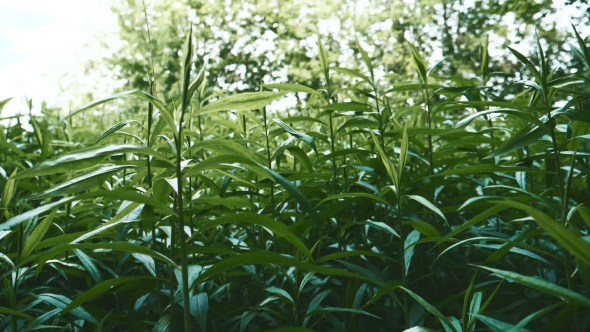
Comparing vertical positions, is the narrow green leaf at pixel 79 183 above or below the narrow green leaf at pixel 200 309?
above

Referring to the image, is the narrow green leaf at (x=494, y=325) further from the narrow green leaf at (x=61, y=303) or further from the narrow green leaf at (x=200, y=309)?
the narrow green leaf at (x=61, y=303)

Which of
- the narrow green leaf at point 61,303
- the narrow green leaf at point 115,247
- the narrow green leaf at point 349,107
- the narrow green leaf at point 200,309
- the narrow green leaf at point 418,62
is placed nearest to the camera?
the narrow green leaf at point 115,247

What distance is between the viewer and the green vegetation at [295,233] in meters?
1.10

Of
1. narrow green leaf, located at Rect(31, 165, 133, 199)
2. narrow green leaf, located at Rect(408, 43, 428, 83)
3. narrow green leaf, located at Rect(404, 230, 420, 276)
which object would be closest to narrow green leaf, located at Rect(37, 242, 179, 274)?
narrow green leaf, located at Rect(31, 165, 133, 199)

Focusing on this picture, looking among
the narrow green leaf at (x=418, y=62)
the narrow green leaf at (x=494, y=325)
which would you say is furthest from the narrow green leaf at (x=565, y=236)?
the narrow green leaf at (x=418, y=62)

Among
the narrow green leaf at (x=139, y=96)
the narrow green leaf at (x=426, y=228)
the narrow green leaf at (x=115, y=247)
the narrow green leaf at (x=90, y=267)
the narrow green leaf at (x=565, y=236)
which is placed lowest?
the narrow green leaf at (x=90, y=267)

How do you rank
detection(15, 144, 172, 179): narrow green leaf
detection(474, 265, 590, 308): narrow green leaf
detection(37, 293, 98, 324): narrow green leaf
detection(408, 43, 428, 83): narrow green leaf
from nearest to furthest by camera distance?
detection(474, 265, 590, 308): narrow green leaf < detection(15, 144, 172, 179): narrow green leaf < detection(37, 293, 98, 324): narrow green leaf < detection(408, 43, 428, 83): narrow green leaf

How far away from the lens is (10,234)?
167 centimetres

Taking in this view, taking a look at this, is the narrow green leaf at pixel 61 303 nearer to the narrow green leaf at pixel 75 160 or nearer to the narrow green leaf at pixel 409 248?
the narrow green leaf at pixel 75 160

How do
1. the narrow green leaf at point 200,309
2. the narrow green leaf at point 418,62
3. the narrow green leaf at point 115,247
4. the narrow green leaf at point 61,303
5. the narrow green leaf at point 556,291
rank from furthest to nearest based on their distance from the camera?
the narrow green leaf at point 418,62
the narrow green leaf at point 61,303
the narrow green leaf at point 200,309
the narrow green leaf at point 115,247
the narrow green leaf at point 556,291

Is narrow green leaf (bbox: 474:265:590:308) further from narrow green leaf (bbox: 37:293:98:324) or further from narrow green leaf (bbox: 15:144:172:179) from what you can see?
narrow green leaf (bbox: 37:293:98:324)

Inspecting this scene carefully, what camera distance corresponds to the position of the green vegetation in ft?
3.60

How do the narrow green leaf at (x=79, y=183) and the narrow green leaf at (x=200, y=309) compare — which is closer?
the narrow green leaf at (x=79, y=183)

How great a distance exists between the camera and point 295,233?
5.47ft
